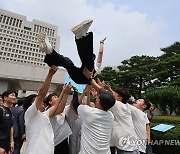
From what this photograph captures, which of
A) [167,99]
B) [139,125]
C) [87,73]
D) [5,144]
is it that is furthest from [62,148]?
[167,99]

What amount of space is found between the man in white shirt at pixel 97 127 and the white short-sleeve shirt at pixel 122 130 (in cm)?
40

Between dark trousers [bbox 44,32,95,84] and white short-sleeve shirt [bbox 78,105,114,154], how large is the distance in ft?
1.24

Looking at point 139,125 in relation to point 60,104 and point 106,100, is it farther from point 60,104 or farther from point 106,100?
point 60,104

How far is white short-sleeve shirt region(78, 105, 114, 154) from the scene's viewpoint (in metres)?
2.07

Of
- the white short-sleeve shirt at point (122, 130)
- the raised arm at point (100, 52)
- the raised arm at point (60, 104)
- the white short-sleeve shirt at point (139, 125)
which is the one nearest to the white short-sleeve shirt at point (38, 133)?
the raised arm at point (60, 104)

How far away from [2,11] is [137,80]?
46714 mm

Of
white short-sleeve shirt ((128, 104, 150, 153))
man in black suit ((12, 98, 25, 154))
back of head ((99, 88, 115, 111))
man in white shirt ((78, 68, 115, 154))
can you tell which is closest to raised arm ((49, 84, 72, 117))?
man in white shirt ((78, 68, 115, 154))

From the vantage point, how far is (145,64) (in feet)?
69.8

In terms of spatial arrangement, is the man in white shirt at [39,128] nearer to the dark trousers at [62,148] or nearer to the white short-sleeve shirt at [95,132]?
the white short-sleeve shirt at [95,132]

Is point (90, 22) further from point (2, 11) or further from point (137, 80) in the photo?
point (2, 11)

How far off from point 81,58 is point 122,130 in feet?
3.61

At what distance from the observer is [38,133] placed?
6.21 feet

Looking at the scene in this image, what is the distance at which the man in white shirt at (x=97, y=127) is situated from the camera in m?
2.08

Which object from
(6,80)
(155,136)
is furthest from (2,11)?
(155,136)
